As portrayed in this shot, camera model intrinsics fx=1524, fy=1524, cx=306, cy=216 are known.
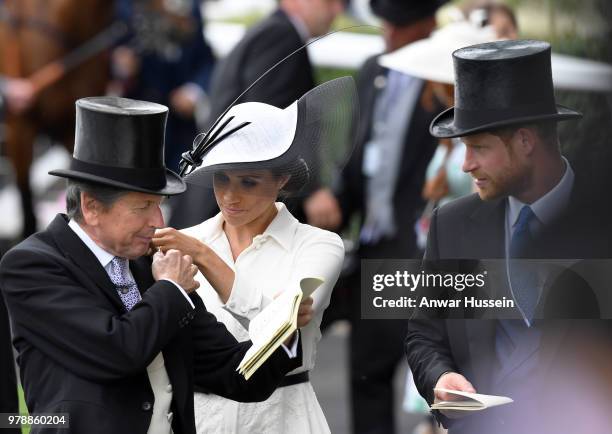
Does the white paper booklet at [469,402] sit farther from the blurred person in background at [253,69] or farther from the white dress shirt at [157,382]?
the blurred person in background at [253,69]

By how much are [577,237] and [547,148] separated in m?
0.27

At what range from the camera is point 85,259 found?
390 centimetres

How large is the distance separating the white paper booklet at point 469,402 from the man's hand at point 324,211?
9.32ft

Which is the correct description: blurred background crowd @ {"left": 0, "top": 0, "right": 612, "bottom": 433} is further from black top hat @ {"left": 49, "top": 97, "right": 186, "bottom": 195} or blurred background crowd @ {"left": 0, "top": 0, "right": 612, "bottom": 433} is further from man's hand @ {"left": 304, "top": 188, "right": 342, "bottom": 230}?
black top hat @ {"left": 49, "top": 97, "right": 186, "bottom": 195}

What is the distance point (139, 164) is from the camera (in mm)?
3943

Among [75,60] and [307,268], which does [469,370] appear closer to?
[307,268]

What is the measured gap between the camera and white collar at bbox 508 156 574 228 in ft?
13.4

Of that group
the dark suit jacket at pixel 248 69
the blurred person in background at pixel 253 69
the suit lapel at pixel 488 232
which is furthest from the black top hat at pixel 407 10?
the suit lapel at pixel 488 232

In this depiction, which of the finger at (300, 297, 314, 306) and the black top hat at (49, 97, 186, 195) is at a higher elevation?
the black top hat at (49, 97, 186, 195)

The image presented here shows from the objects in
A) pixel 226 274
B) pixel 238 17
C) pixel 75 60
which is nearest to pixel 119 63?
pixel 75 60

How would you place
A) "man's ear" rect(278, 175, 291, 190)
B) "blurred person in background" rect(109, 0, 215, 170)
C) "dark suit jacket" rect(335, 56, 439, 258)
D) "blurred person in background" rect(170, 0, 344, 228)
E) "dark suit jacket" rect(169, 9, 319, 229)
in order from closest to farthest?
1. "man's ear" rect(278, 175, 291, 190)
2. "blurred person in background" rect(170, 0, 344, 228)
3. "dark suit jacket" rect(169, 9, 319, 229)
4. "dark suit jacket" rect(335, 56, 439, 258)
5. "blurred person in background" rect(109, 0, 215, 170)

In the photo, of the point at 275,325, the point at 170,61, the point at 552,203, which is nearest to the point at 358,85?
the point at 552,203

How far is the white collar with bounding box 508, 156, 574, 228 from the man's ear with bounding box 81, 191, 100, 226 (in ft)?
3.70

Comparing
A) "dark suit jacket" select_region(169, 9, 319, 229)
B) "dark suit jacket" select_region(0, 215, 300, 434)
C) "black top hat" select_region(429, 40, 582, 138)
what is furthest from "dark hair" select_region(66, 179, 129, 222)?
"dark suit jacket" select_region(169, 9, 319, 229)
